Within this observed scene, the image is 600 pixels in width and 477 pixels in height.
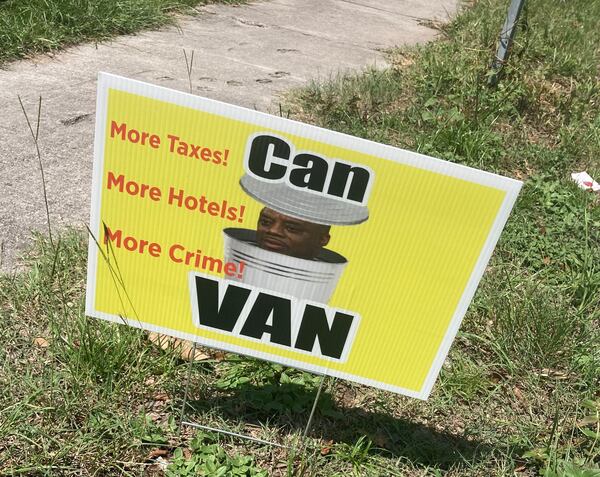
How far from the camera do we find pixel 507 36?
4531 mm

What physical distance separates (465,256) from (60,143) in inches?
100

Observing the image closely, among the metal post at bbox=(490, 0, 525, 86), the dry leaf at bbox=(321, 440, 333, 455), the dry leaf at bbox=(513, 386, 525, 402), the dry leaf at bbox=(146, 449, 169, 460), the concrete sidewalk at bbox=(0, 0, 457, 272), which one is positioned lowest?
the dry leaf at bbox=(146, 449, 169, 460)

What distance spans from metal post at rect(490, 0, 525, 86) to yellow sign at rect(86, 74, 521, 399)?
3.51 metres

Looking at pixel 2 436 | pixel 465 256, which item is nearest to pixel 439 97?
pixel 465 256

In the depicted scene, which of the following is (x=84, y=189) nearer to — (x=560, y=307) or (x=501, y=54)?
(x=560, y=307)

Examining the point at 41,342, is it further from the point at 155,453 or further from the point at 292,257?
the point at 292,257

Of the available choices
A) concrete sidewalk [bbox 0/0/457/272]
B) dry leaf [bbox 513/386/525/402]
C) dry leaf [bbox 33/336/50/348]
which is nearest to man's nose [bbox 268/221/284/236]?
dry leaf [bbox 33/336/50/348]

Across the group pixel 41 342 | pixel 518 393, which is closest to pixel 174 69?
pixel 41 342

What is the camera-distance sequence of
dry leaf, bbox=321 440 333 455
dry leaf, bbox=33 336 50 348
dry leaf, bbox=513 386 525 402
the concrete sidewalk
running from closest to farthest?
dry leaf, bbox=321 440 333 455 < dry leaf, bbox=33 336 50 348 < dry leaf, bbox=513 386 525 402 < the concrete sidewalk

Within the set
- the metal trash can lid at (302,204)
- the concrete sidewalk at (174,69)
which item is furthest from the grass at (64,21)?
the metal trash can lid at (302,204)

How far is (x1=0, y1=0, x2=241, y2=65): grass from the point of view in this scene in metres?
4.20

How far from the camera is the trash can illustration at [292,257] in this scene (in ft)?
4.83

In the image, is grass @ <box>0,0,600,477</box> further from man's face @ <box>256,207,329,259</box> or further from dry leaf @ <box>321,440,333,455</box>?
man's face @ <box>256,207,329,259</box>

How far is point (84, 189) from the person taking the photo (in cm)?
294
